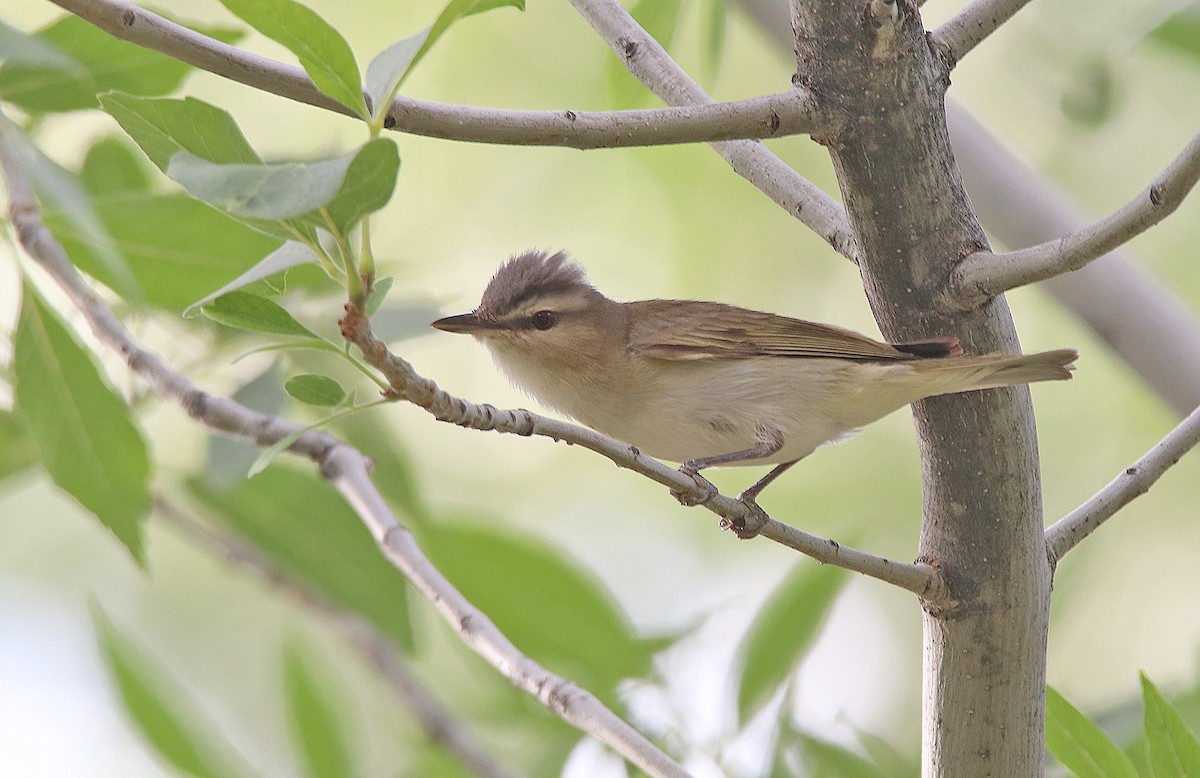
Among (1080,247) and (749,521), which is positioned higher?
(1080,247)

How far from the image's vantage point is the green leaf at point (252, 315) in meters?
1.49

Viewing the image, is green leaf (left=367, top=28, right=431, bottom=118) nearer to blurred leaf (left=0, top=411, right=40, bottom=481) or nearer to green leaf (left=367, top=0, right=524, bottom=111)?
green leaf (left=367, top=0, right=524, bottom=111)

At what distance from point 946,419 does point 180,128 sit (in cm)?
121

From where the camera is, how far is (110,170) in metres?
3.12

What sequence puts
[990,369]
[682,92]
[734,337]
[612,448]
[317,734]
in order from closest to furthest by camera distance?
[612,448], [990,369], [682,92], [734,337], [317,734]

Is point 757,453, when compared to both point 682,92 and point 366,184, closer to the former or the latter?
point 682,92

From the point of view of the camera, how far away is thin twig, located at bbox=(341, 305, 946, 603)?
56.6 inches

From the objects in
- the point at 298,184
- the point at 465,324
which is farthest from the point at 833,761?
the point at 298,184

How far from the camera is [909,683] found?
6.14m

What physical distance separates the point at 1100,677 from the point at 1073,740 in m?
5.87

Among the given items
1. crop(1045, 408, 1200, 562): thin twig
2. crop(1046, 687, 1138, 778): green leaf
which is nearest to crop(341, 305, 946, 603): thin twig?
crop(1045, 408, 1200, 562): thin twig

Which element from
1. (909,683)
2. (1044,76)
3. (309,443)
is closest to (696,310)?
(309,443)

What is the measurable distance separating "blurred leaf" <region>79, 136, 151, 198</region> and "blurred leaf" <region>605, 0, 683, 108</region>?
1.29m

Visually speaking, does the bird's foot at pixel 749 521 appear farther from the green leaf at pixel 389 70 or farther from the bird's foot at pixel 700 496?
the green leaf at pixel 389 70
